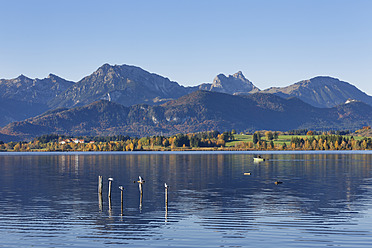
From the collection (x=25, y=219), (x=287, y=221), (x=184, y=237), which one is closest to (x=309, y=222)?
(x=287, y=221)

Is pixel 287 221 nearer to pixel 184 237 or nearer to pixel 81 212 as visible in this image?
pixel 184 237

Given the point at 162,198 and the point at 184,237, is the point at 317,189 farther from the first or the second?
the point at 184,237

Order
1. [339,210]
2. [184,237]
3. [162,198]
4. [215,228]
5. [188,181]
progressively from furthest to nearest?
[188,181] < [162,198] < [339,210] < [215,228] < [184,237]

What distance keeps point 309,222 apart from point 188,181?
61.9 metres

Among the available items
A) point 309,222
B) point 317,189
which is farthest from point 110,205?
point 317,189

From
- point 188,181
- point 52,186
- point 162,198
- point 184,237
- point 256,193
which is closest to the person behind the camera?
point 184,237

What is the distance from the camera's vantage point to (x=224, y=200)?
8162 centimetres

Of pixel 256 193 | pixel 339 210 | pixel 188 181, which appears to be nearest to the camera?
pixel 339 210

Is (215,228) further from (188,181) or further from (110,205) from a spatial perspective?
(188,181)

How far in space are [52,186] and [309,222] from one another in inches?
2564

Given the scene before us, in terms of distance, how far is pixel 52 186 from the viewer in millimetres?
109562

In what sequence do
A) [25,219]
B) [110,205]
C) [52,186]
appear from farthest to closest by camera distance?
[52,186] → [110,205] → [25,219]

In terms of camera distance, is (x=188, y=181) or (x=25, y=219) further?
(x=188, y=181)

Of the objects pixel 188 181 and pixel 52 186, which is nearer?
pixel 52 186
